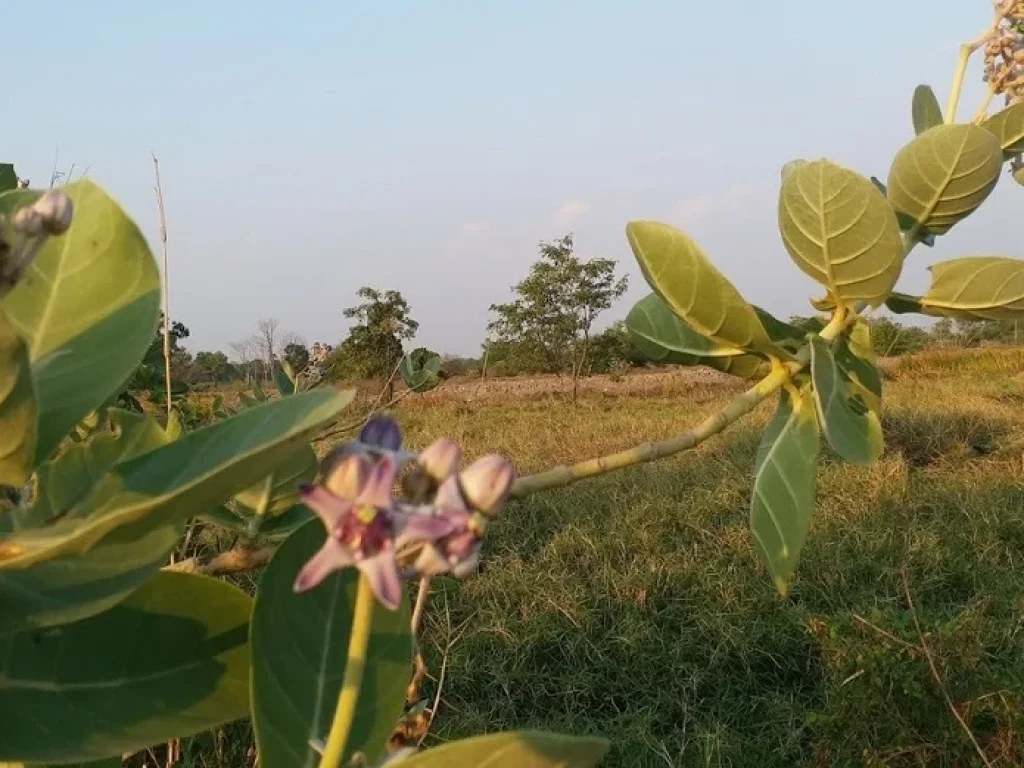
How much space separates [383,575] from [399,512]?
0.06ft

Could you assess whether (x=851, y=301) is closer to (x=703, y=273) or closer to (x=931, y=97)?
(x=703, y=273)

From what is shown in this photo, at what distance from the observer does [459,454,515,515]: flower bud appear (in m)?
0.26

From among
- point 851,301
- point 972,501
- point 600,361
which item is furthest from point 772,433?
point 600,361

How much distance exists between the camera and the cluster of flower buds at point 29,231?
264 millimetres

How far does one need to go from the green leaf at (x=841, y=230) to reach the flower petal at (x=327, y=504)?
1.07 feet

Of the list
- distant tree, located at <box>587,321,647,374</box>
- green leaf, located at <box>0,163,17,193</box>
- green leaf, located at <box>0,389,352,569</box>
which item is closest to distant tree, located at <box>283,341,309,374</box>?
green leaf, located at <box>0,163,17,193</box>

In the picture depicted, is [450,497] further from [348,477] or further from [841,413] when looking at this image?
[841,413]

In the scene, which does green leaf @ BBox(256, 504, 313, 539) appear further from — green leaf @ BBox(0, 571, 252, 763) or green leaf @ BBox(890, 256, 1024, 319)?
green leaf @ BBox(890, 256, 1024, 319)

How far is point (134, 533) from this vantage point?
0.75ft

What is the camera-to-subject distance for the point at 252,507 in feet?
1.60

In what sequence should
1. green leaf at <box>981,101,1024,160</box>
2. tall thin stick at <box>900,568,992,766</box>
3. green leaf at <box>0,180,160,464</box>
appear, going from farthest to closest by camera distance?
tall thin stick at <box>900,568,992,766</box>, green leaf at <box>981,101,1024,160</box>, green leaf at <box>0,180,160,464</box>

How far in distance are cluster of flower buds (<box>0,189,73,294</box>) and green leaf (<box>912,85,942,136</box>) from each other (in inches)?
21.9

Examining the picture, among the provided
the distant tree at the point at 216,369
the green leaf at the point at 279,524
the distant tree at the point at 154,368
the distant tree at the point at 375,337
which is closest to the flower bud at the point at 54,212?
the green leaf at the point at 279,524

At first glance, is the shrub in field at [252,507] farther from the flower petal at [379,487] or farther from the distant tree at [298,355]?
the distant tree at [298,355]
